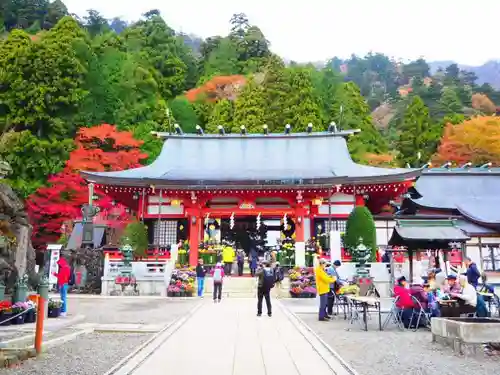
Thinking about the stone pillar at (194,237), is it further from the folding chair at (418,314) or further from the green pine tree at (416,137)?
the green pine tree at (416,137)

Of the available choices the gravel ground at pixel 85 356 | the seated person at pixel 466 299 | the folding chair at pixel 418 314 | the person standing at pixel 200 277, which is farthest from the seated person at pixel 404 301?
the person standing at pixel 200 277

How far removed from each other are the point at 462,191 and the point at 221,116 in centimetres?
2304

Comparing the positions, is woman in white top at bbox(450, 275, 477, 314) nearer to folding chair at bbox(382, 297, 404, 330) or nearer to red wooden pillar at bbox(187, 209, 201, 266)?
folding chair at bbox(382, 297, 404, 330)

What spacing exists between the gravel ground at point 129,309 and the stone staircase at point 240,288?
225cm

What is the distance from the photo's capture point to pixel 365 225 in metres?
18.9

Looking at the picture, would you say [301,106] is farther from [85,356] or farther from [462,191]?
[85,356]

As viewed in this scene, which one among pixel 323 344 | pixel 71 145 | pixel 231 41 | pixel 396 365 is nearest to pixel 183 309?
pixel 323 344

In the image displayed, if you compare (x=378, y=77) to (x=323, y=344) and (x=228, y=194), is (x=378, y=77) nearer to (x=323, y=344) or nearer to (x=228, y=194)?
(x=228, y=194)

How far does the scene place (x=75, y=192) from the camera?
91.4 feet

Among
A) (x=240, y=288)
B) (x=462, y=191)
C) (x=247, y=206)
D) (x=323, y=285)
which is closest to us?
(x=323, y=285)

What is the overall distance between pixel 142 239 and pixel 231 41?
46.8m

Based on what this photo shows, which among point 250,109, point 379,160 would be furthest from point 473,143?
point 250,109

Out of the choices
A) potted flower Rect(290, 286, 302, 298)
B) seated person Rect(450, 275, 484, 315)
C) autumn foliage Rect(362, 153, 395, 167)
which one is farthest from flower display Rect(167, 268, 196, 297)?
autumn foliage Rect(362, 153, 395, 167)

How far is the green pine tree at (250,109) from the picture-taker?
132 feet
